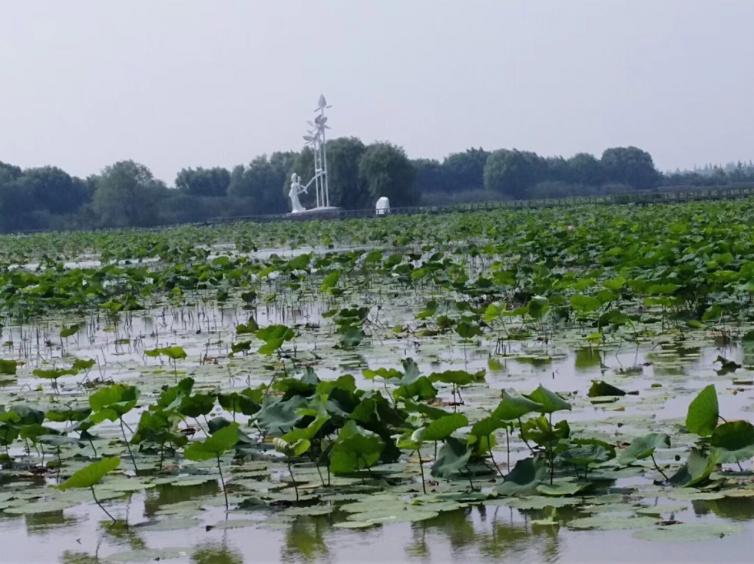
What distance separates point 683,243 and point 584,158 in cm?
10208

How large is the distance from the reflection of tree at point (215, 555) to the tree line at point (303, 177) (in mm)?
70004

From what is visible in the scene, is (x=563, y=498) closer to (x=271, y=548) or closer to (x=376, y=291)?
(x=271, y=548)

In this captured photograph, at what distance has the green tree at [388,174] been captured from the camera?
7331cm

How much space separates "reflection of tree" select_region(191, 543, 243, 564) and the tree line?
70004mm

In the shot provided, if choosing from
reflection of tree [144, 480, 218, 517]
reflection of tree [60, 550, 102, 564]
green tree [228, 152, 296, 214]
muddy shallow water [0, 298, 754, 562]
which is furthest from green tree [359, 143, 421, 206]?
reflection of tree [60, 550, 102, 564]

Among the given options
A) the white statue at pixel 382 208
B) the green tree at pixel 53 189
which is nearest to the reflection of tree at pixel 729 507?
the white statue at pixel 382 208

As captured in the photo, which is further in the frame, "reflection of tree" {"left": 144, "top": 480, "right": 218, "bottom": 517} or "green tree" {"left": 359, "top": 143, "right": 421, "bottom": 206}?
"green tree" {"left": 359, "top": 143, "right": 421, "bottom": 206}

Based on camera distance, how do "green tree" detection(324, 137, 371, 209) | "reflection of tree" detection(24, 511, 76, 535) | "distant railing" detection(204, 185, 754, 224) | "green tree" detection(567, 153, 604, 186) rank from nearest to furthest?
"reflection of tree" detection(24, 511, 76, 535)
"distant railing" detection(204, 185, 754, 224)
"green tree" detection(324, 137, 371, 209)
"green tree" detection(567, 153, 604, 186)

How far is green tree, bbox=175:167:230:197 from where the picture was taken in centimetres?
9488

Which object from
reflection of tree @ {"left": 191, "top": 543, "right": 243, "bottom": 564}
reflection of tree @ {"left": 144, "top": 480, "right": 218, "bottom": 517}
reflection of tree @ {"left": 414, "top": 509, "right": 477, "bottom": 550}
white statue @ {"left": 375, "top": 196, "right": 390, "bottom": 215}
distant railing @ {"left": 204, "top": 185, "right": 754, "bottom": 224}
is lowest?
reflection of tree @ {"left": 191, "top": 543, "right": 243, "bottom": 564}

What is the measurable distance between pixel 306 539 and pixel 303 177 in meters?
72.9

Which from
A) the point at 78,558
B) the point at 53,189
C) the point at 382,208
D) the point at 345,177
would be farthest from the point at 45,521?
the point at 53,189

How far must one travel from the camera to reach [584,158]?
370 feet

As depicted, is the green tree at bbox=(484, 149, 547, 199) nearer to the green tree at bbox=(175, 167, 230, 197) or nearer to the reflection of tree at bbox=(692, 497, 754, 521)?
the green tree at bbox=(175, 167, 230, 197)
